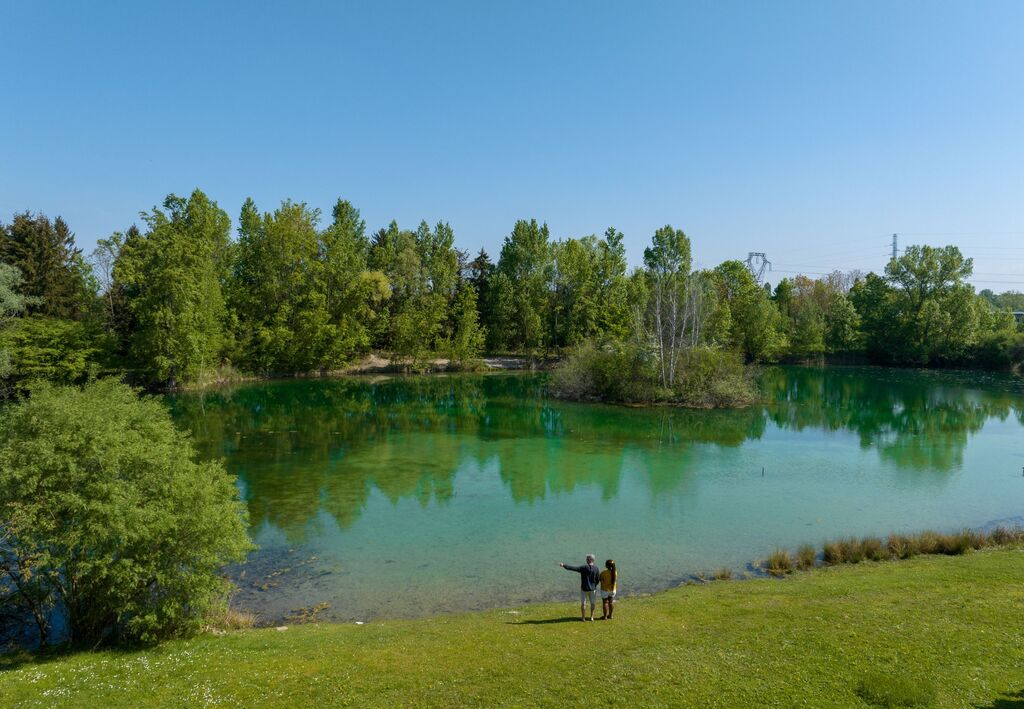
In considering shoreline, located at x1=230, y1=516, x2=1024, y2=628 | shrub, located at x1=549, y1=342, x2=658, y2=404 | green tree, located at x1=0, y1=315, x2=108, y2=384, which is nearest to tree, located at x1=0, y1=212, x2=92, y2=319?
green tree, located at x1=0, y1=315, x2=108, y2=384

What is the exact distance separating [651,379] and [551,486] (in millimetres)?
28560

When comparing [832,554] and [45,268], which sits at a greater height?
[45,268]

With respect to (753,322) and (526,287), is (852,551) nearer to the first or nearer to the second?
(526,287)

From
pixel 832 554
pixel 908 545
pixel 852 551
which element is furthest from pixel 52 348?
pixel 908 545

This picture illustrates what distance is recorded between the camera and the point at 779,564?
19.0m

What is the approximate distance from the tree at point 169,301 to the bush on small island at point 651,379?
36.3 metres

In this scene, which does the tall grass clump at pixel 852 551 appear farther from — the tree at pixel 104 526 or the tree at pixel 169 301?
the tree at pixel 169 301

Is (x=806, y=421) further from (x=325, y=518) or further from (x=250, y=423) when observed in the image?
(x=250, y=423)

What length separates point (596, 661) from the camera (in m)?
11.6

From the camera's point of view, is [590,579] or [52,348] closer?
[590,579]

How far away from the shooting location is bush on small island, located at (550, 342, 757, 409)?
5400 cm

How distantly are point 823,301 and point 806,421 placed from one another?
7698 centimetres

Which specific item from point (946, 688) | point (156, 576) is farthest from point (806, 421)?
point (156, 576)

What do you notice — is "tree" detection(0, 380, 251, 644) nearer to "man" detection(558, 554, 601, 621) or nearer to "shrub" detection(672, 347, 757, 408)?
"man" detection(558, 554, 601, 621)
